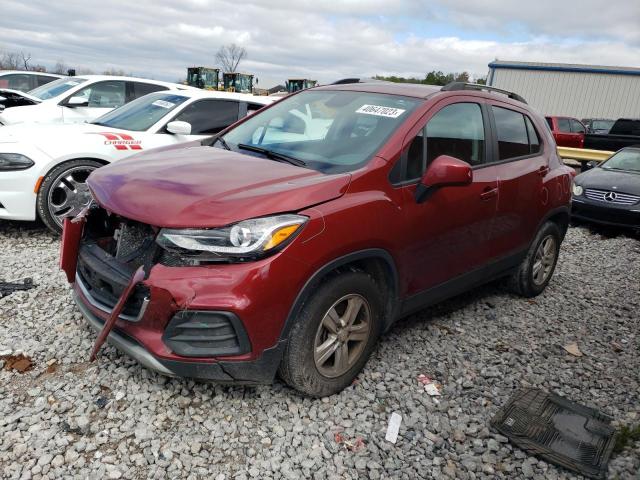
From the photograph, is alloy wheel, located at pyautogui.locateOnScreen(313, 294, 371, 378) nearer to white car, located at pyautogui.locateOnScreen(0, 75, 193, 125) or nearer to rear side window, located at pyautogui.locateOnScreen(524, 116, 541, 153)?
rear side window, located at pyautogui.locateOnScreen(524, 116, 541, 153)

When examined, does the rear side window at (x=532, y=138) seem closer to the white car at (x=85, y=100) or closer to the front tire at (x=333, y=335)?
the front tire at (x=333, y=335)

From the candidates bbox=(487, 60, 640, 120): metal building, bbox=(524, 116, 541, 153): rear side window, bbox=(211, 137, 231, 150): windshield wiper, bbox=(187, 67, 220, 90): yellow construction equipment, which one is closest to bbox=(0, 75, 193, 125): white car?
bbox=(211, 137, 231, 150): windshield wiper

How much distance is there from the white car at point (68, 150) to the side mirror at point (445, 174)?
2465 millimetres

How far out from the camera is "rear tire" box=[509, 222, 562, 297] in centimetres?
471

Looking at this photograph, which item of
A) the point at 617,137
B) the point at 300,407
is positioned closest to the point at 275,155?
the point at 300,407

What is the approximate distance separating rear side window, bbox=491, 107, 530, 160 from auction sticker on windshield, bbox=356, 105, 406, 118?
108cm

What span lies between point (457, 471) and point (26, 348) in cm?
266

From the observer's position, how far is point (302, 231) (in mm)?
2578

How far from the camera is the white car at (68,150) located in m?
5.11

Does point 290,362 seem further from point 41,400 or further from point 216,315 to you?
point 41,400

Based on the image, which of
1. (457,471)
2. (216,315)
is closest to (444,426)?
(457,471)

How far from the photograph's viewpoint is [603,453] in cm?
281

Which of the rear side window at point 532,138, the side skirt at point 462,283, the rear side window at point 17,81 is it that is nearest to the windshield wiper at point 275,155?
the side skirt at point 462,283

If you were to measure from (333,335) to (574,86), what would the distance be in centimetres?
3545
